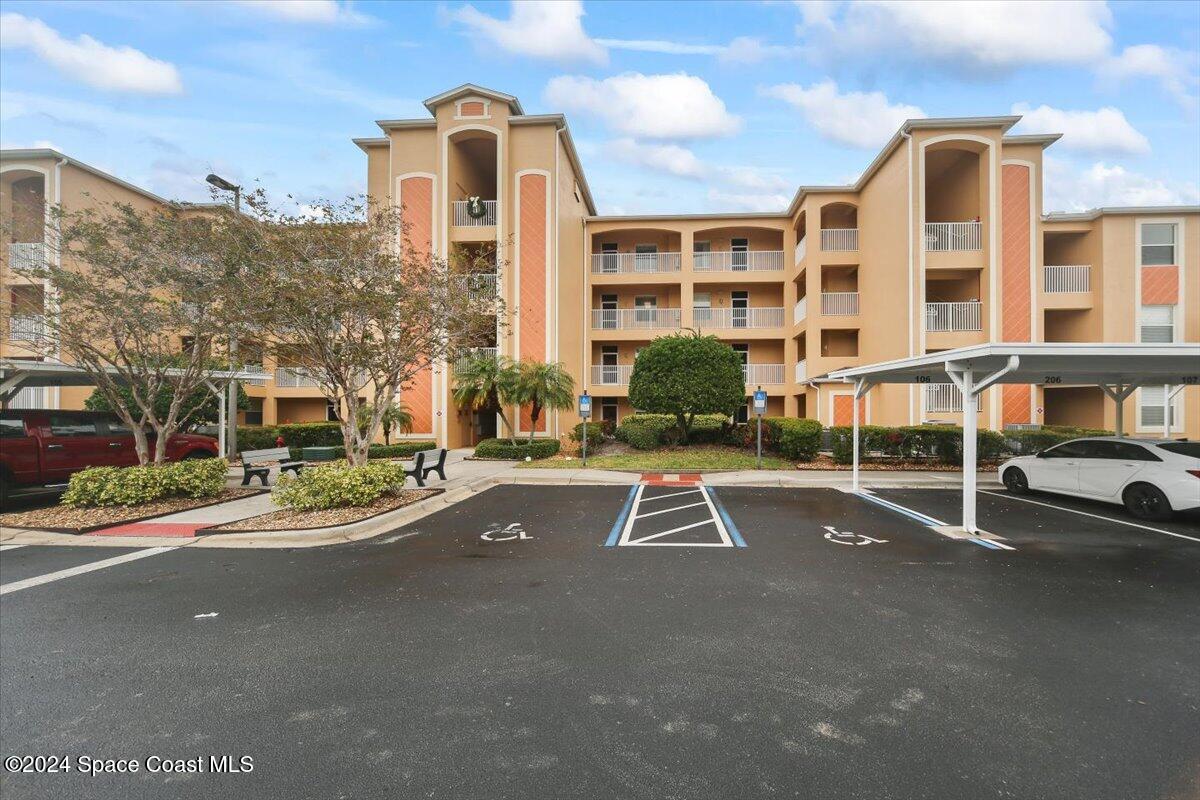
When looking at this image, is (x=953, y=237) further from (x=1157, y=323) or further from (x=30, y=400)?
(x=30, y=400)

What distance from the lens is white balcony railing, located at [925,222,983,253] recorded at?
19.2m

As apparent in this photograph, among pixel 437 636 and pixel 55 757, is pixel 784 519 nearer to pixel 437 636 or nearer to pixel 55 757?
pixel 437 636

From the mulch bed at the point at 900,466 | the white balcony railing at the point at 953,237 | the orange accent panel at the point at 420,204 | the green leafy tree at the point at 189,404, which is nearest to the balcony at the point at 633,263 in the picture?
the orange accent panel at the point at 420,204

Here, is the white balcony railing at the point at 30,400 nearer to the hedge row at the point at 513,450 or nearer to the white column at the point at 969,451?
the hedge row at the point at 513,450

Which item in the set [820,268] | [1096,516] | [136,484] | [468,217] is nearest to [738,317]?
[820,268]

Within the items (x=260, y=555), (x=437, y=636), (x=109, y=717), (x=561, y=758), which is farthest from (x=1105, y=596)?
(x=260, y=555)

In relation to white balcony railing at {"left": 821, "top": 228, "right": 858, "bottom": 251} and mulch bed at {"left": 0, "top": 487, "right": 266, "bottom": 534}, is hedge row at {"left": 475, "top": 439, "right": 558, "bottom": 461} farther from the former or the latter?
white balcony railing at {"left": 821, "top": 228, "right": 858, "bottom": 251}

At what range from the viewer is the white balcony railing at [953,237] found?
19203 millimetres

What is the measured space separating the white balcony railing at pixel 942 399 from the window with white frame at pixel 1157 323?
26.4 feet

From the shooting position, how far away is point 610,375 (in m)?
25.4

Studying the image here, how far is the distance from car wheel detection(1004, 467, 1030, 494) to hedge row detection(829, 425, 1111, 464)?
4.08 m

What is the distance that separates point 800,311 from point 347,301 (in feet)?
66.6

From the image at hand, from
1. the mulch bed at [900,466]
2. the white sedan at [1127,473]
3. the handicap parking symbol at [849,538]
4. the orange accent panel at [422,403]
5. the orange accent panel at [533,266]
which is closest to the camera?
the handicap parking symbol at [849,538]

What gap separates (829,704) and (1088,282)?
25.1 meters
